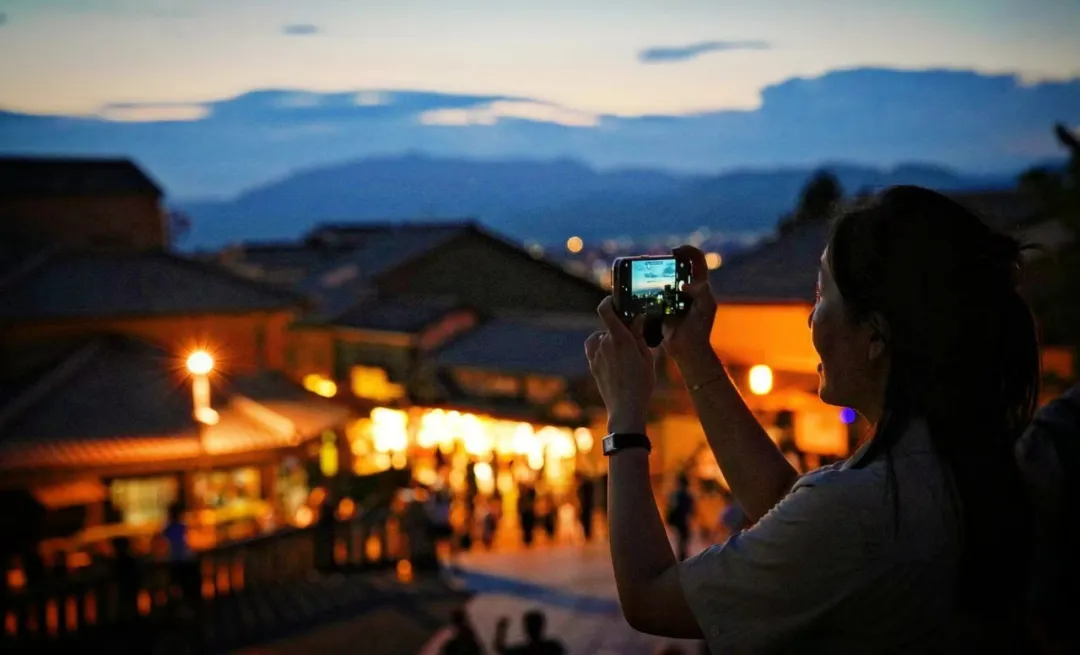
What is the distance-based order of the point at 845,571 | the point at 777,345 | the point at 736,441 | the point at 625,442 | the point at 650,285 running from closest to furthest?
1. the point at 845,571
2. the point at 625,442
3. the point at 650,285
4. the point at 736,441
5. the point at 777,345

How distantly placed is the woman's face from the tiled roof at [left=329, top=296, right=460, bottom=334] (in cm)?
2313

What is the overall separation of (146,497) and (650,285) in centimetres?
1252


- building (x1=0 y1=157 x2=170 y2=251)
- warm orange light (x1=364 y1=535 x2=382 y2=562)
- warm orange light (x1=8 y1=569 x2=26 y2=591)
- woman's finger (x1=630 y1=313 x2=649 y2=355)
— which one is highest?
building (x1=0 y1=157 x2=170 y2=251)

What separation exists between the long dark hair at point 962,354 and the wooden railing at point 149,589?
8.70 meters

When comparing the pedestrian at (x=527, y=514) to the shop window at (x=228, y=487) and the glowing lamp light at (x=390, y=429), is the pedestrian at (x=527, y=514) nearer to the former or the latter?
the shop window at (x=228, y=487)

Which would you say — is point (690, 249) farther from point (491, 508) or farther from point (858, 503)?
point (491, 508)

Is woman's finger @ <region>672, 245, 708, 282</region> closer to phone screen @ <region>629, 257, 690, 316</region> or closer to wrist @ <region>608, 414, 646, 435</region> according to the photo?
phone screen @ <region>629, 257, 690, 316</region>

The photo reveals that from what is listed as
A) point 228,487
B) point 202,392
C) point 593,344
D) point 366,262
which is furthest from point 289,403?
point 366,262

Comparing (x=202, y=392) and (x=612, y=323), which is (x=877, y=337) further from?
(x=202, y=392)

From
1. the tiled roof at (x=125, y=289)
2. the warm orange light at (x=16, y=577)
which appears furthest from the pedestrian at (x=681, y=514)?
the tiled roof at (x=125, y=289)

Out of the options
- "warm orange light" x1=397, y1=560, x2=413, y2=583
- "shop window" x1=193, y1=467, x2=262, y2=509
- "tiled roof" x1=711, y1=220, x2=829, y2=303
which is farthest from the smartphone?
"tiled roof" x1=711, y1=220, x2=829, y2=303

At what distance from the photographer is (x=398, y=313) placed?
2662 centimetres

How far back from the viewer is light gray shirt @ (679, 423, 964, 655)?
1.45 meters

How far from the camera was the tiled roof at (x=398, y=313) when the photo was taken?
82.7 ft
